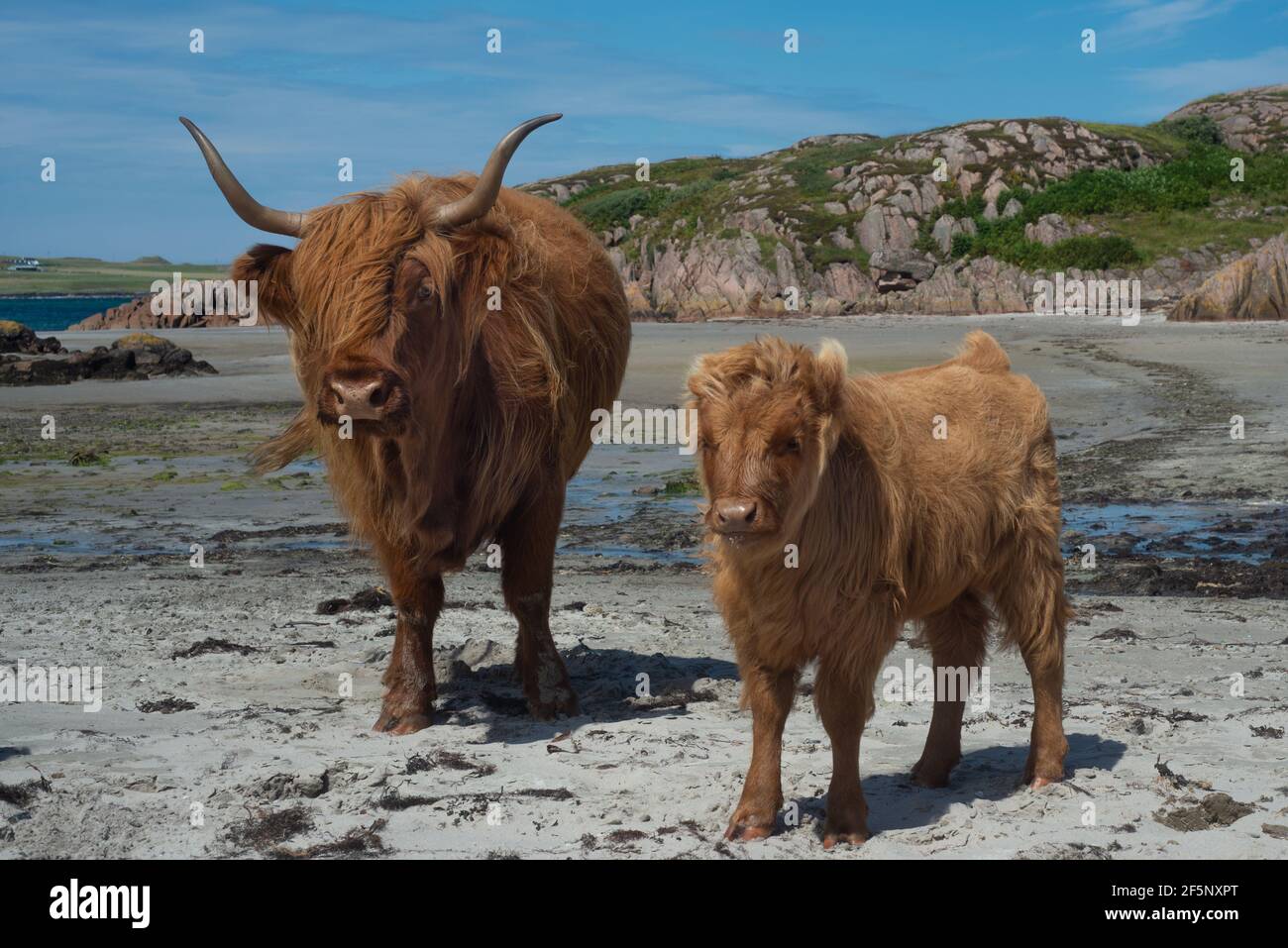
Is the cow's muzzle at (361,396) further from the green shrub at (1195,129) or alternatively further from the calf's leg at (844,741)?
the green shrub at (1195,129)

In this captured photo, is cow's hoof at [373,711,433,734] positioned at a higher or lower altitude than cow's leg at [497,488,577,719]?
lower

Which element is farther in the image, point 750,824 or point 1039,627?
point 1039,627

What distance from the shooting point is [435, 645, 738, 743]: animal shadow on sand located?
6391mm

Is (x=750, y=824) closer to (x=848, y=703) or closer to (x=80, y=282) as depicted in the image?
(x=848, y=703)

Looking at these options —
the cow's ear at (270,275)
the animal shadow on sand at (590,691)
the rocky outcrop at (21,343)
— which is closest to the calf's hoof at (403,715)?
the animal shadow on sand at (590,691)

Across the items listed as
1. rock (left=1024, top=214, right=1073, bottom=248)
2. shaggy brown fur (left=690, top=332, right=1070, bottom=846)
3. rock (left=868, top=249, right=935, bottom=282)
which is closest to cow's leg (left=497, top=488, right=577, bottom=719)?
shaggy brown fur (left=690, top=332, right=1070, bottom=846)

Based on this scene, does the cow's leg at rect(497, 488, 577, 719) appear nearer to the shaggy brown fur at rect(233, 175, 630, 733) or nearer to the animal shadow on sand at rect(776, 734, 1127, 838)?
the shaggy brown fur at rect(233, 175, 630, 733)

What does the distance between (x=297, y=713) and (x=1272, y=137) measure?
214ft

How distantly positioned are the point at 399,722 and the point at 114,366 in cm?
2435

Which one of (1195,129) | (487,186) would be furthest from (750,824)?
(1195,129)

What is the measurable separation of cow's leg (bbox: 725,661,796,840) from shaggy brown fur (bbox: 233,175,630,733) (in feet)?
5.73

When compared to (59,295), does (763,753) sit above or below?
below

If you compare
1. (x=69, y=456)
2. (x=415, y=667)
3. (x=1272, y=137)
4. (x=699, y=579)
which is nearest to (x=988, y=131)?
(x=1272, y=137)

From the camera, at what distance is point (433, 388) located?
574 cm
